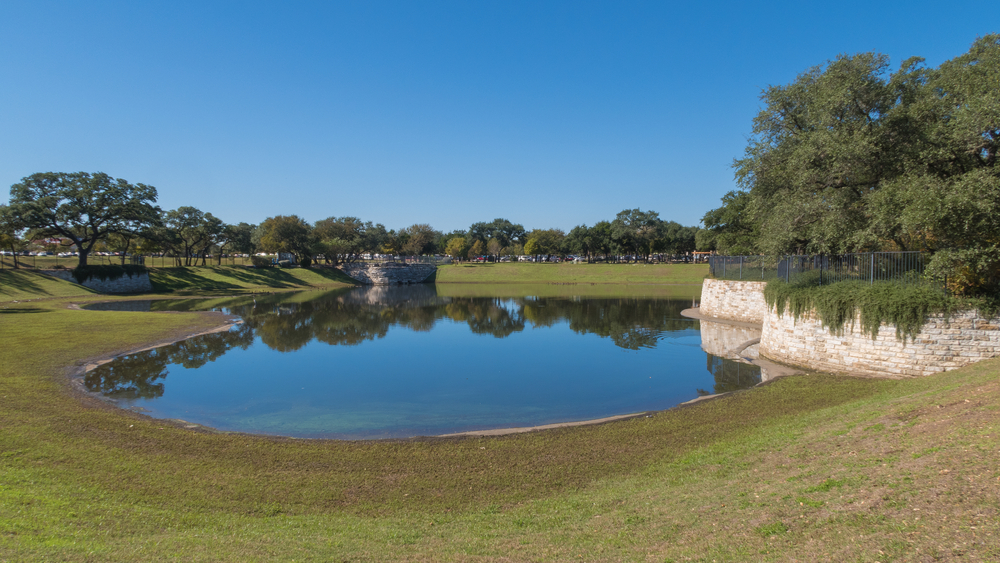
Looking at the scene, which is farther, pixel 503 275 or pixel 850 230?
pixel 503 275

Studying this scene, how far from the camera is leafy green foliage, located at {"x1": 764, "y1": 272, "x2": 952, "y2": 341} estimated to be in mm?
16344

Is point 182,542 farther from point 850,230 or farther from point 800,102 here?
point 800,102

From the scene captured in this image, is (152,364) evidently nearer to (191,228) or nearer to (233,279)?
(233,279)

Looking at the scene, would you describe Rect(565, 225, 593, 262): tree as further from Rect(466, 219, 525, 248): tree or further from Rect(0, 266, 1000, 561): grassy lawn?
Rect(0, 266, 1000, 561): grassy lawn

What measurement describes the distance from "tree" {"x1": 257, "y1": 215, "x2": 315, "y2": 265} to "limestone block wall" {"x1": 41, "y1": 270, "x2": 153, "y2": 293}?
91.9 ft

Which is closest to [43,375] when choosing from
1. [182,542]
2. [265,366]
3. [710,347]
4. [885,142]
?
[265,366]

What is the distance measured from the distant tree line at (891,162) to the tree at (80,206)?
7174cm

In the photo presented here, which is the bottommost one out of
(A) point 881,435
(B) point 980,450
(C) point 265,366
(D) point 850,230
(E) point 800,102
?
(C) point 265,366

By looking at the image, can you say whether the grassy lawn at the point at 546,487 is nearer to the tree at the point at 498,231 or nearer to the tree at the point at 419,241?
the tree at the point at 419,241

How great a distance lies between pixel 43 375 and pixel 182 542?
1633 centimetres

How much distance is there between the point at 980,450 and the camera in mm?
6656

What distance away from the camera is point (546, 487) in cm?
909

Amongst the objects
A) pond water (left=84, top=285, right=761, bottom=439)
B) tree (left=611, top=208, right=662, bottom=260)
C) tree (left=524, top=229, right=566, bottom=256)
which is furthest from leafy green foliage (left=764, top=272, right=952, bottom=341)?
tree (left=524, top=229, right=566, bottom=256)

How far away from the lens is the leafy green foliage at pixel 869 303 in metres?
16.3
